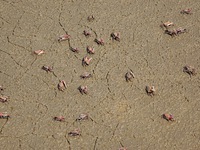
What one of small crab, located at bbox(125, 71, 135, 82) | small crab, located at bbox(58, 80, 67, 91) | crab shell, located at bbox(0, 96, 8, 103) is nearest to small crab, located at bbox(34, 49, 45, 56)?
small crab, located at bbox(58, 80, 67, 91)

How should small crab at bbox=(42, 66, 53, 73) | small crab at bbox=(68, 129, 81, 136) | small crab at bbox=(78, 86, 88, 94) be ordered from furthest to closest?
small crab at bbox=(42, 66, 53, 73) < small crab at bbox=(78, 86, 88, 94) < small crab at bbox=(68, 129, 81, 136)

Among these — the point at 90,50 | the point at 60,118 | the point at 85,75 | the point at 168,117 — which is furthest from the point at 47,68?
the point at 168,117

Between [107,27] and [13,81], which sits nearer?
[13,81]

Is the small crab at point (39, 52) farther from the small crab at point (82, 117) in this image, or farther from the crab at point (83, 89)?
the small crab at point (82, 117)

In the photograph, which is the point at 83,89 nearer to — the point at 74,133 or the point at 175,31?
the point at 74,133

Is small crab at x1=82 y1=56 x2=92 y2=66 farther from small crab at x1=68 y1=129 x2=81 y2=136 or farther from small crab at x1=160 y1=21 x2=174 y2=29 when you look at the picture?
small crab at x1=160 y1=21 x2=174 y2=29

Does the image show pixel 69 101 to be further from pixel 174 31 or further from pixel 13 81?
pixel 174 31

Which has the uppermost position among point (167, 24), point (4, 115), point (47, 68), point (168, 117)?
point (167, 24)

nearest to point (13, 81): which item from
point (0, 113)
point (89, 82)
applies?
point (0, 113)
